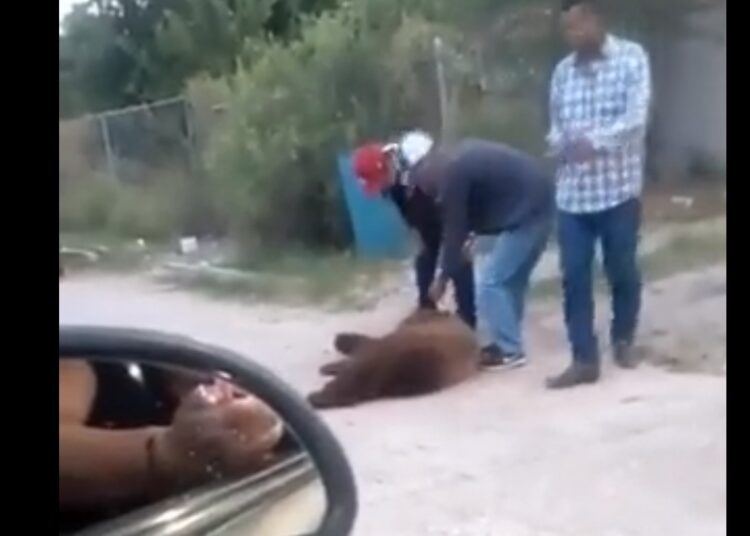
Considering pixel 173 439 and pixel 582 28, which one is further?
pixel 582 28

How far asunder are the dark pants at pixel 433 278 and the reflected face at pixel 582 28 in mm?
301

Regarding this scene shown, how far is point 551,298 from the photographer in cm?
208

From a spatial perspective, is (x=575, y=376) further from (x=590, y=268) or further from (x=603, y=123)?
(x=603, y=123)

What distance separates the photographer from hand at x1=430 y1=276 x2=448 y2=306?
2.06m

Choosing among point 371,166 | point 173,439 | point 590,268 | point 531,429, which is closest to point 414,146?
point 371,166

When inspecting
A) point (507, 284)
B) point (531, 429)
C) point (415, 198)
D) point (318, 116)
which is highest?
point (318, 116)

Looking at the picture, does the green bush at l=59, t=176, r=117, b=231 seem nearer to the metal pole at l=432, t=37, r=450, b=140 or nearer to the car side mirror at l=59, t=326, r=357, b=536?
the car side mirror at l=59, t=326, r=357, b=536

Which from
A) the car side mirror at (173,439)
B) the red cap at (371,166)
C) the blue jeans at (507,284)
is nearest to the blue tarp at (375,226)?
the red cap at (371,166)

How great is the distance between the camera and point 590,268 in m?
2.08

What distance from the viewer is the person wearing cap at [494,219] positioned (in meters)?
2.05

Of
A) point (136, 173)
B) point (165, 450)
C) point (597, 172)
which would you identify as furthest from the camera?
point (597, 172)

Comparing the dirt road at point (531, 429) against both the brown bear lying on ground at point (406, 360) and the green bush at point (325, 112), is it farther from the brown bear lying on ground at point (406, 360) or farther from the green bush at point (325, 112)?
the green bush at point (325, 112)

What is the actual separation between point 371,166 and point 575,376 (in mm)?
366

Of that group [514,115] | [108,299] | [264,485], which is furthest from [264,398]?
[514,115]
